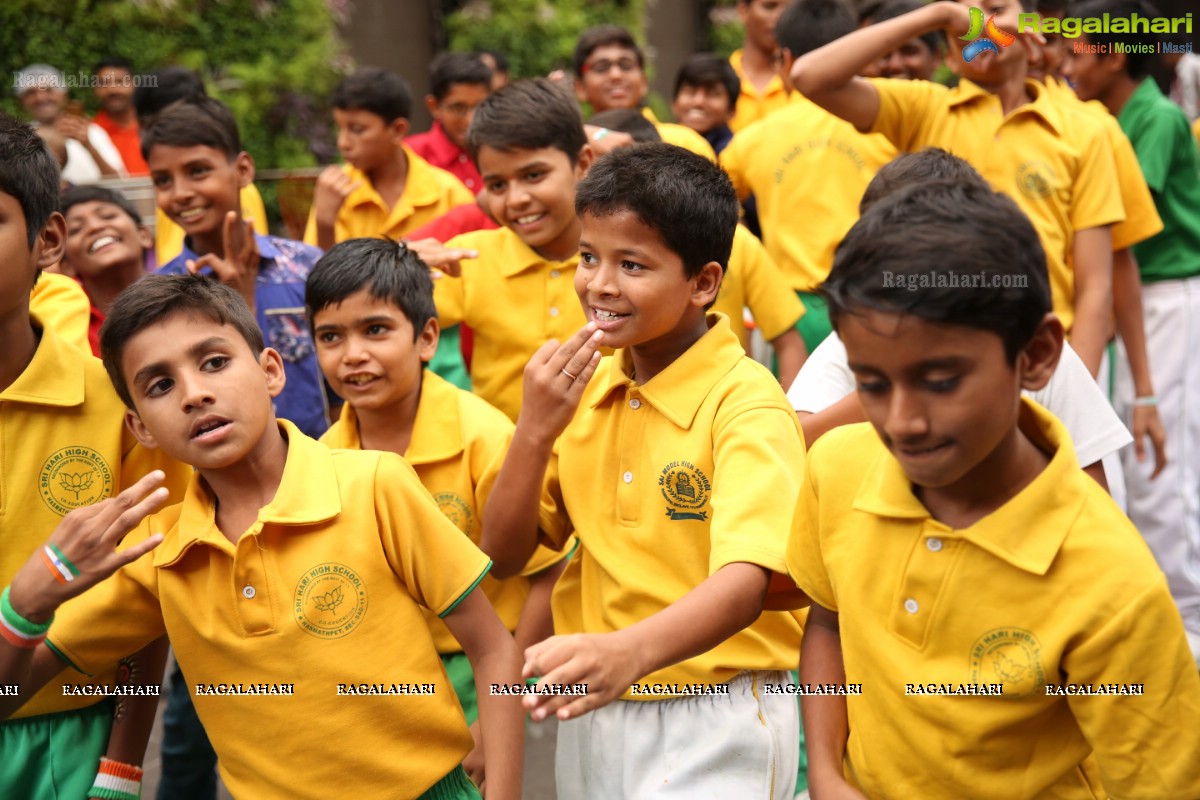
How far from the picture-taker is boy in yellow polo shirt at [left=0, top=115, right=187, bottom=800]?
7.93ft

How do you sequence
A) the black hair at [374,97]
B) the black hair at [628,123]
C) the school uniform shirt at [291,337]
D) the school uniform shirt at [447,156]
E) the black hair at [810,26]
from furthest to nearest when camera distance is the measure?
the school uniform shirt at [447,156]
the black hair at [374,97]
the black hair at [810,26]
the black hair at [628,123]
the school uniform shirt at [291,337]

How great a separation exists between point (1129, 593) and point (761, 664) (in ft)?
2.75

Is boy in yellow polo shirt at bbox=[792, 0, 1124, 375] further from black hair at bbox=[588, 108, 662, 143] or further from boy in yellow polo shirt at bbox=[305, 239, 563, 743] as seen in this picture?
boy in yellow polo shirt at bbox=[305, 239, 563, 743]

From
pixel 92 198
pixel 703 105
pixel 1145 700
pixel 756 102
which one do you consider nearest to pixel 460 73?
pixel 703 105

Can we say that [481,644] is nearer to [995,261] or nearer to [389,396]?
[389,396]

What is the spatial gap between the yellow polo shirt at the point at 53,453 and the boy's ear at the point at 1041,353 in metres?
1.72

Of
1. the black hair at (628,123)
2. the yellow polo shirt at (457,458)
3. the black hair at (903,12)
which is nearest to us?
the yellow polo shirt at (457,458)

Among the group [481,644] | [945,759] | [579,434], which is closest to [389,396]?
[579,434]

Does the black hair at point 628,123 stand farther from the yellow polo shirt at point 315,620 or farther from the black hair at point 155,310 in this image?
the yellow polo shirt at point 315,620

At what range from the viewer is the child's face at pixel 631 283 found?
7.59 ft

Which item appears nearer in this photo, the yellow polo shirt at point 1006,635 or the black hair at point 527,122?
the yellow polo shirt at point 1006,635

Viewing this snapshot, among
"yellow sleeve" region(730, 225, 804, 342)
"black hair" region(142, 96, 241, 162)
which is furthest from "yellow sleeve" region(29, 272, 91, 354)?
"yellow sleeve" region(730, 225, 804, 342)

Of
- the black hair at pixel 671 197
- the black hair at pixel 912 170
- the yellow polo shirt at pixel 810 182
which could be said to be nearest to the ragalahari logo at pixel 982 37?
the yellow polo shirt at pixel 810 182

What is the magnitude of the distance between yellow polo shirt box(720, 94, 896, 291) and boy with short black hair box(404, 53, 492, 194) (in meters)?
1.97
